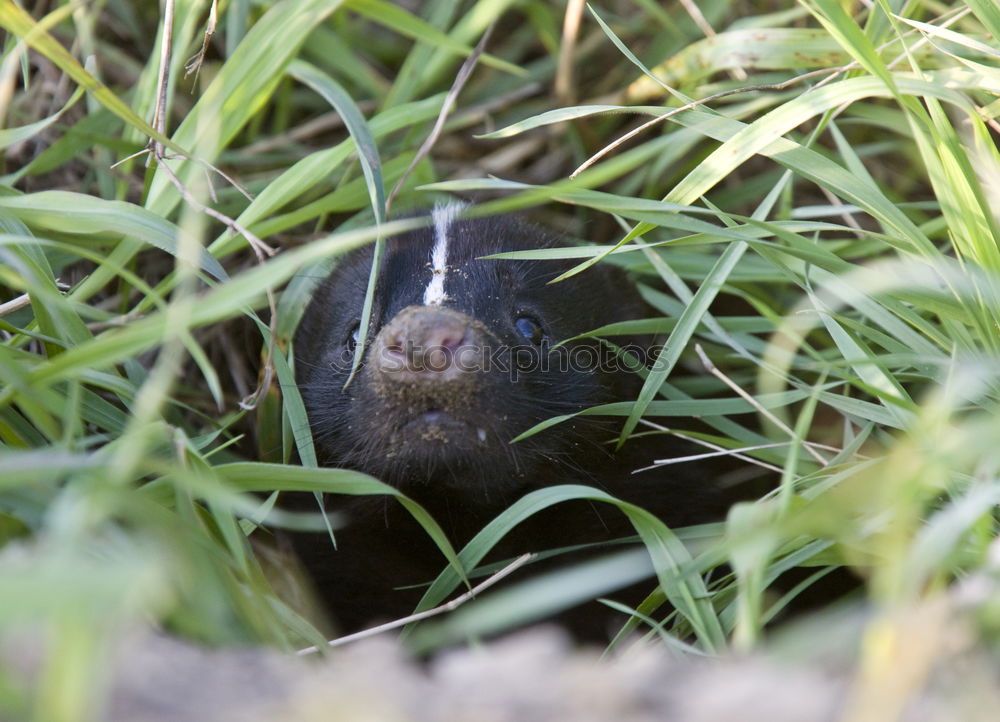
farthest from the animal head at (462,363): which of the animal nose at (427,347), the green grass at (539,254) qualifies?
the green grass at (539,254)

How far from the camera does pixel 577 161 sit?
3984 millimetres

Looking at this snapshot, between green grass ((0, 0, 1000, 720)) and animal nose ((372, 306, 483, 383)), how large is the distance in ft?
1.03

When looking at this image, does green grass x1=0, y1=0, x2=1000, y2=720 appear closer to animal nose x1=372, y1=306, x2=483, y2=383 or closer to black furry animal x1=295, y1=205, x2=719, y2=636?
black furry animal x1=295, y1=205, x2=719, y2=636

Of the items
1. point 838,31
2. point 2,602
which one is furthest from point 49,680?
point 838,31

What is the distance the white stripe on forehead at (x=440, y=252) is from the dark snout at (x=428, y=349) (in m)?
0.23

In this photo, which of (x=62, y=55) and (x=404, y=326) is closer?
(x=62, y=55)

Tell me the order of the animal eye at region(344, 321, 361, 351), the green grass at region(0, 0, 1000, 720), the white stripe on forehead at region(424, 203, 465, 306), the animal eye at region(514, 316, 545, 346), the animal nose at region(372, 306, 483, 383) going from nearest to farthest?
the green grass at region(0, 0, 1000, 720) → the animal nose at region(372, 306, 483, 383) → the white stripe on forehead at region(424, 203, 465, 306) → the animal eye at region(514, 316, 545, 346) → the animal eye at region(344, 321, 361, 351)

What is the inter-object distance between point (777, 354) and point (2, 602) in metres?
1.81

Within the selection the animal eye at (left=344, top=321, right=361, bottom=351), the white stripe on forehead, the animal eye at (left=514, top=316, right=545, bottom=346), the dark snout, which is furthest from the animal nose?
the animal eye at (left=344, top=321, right=361, bottom=351)

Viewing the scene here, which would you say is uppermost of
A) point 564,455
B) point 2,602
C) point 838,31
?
point 838,31

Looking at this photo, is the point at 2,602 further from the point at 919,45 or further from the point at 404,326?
the point at 919,45

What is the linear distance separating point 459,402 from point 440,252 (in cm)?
63

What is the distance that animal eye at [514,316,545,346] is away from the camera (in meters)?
2.72

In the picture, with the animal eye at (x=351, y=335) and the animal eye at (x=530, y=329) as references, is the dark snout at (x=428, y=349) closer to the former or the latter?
the animal eye at (x=530, y=329)
